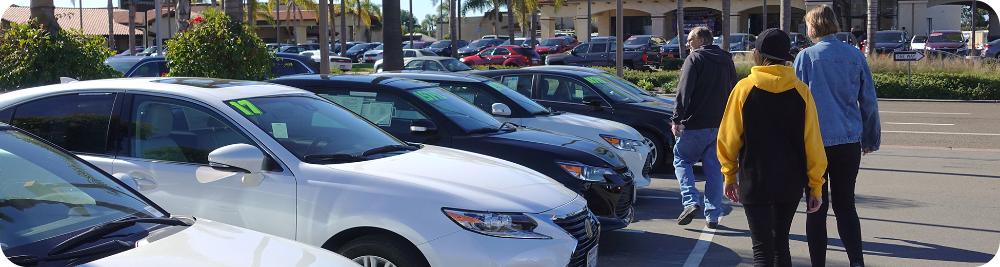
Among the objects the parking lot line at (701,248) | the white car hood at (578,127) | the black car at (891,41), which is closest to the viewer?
the parking lot line at (701,248)

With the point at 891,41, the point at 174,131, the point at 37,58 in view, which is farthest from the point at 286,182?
the point at 891,41

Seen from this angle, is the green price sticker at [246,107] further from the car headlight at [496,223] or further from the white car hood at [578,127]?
the white car hood at [578,127]

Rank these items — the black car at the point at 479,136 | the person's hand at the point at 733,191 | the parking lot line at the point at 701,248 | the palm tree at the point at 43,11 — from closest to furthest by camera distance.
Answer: the person's hand at the point at 733,191, the parking lot line at the point at 701,248, the black car at the point at 479,136, the palm tree at the point at 43,11

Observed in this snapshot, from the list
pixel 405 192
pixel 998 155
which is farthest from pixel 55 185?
pixel 998 155

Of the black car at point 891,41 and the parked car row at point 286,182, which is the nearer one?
the parked car row at point 286,182

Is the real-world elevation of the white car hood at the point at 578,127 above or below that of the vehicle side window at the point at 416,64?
below

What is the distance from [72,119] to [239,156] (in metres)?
1.43

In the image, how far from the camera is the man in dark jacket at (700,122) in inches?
304

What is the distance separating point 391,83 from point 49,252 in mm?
4856

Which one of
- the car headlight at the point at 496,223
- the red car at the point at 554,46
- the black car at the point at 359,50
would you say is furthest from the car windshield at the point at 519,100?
the black car at the point at 359,50

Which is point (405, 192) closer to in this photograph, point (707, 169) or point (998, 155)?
point (707, 169)

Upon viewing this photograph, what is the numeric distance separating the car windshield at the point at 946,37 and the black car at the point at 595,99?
3298 centimetres

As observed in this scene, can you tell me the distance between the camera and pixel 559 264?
16.2ft

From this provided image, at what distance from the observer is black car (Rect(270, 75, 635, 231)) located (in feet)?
23.4
